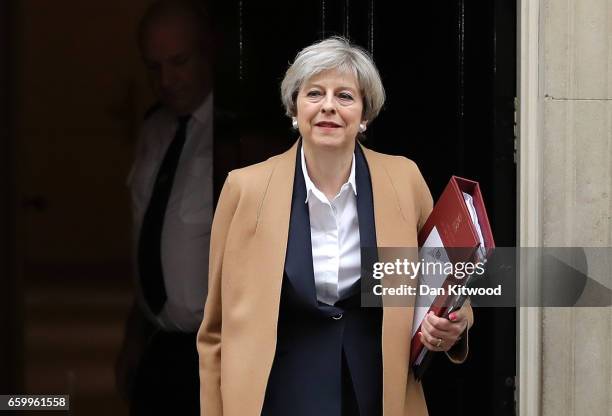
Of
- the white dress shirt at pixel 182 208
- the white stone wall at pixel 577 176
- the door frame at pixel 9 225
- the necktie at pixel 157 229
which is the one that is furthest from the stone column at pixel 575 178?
the door frame at pixel 9 225

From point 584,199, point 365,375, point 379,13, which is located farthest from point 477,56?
point 365,375

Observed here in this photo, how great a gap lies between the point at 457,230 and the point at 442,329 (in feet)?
1.04

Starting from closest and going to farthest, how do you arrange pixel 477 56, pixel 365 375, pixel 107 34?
pixel 365 375 → pixel 107 34 → pixel 477 56

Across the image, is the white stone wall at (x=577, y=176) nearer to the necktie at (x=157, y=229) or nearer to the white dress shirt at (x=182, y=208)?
the white dress shirt at (x=182, y=208)

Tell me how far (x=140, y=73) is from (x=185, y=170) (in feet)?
1.46

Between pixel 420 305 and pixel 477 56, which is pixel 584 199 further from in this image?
pixel 420 305

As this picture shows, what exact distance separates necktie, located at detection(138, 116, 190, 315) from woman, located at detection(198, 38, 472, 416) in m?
0.89

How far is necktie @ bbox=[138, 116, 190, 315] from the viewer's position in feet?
13.3

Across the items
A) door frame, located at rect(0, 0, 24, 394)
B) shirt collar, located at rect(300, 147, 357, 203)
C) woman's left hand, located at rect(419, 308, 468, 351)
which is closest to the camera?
woman's left hand, located at rect(419, 308, 468, 351)

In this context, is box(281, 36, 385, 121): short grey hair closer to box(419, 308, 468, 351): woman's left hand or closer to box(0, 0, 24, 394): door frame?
box(419, 308, 468, 351): woman's left hand

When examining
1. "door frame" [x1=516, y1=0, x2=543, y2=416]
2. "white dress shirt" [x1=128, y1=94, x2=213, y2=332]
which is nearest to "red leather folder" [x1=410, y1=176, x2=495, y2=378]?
"door frame" [x1=516, y1=0, x2=543, y2=416]

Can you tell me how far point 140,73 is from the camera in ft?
13.1

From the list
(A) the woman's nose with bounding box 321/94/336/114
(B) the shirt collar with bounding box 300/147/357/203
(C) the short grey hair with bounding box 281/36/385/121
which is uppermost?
(C) the short grey hair with bounding box 281/36/385/121

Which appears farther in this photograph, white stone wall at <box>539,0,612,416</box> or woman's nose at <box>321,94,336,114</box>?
white stone wall at <box>539,0,612,416</box>
